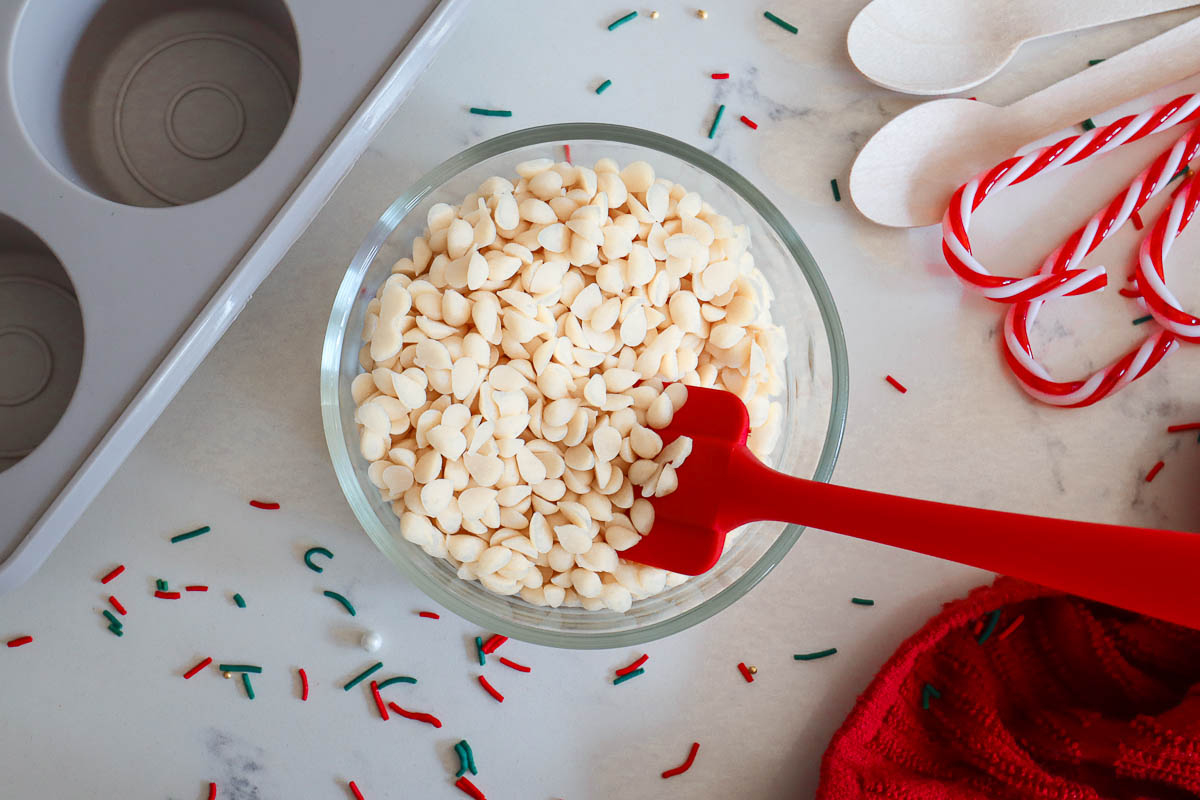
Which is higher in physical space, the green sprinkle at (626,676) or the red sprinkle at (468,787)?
the green sprinkle at (626,676)

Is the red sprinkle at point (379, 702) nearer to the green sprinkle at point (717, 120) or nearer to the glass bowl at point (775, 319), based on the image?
the glass bowl at point (775, 319)

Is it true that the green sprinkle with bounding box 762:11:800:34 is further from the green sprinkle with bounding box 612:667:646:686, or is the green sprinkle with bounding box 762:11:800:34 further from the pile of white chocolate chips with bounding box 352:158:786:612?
the green sprinkle with bounding box 612:667:646:686

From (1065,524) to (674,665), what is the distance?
50cm

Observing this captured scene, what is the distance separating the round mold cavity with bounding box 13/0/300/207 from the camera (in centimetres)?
91

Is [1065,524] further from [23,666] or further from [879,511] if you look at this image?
[23,666]

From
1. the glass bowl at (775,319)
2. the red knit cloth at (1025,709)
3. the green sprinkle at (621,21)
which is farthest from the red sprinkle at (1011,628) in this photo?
the green sprinkle at (621,21)

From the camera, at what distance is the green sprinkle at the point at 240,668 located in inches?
36.7

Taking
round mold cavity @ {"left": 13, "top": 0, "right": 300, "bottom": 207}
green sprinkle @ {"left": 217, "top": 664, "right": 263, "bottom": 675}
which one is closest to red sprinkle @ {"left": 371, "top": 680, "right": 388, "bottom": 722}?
green sprinkle @ {"left": 217, "top": 664, "right": 263, "bottom": 675}

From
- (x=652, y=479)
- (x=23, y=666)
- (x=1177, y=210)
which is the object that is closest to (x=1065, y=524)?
(x=652, y=479)

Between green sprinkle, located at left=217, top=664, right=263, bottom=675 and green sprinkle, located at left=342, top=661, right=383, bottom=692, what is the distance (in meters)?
0.09

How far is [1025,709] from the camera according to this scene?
972 mm

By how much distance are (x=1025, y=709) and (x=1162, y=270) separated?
51 cm

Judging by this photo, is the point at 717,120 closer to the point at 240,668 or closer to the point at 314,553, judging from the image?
the point at 314,553

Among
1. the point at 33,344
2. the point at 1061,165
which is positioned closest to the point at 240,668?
the point at 33,344
